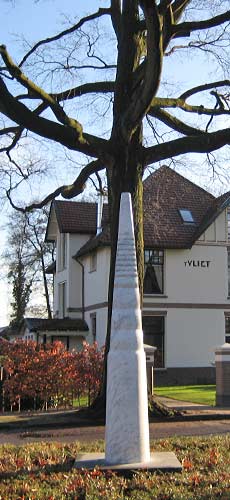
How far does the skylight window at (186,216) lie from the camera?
108ft

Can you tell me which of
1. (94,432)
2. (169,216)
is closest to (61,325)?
(169,216)

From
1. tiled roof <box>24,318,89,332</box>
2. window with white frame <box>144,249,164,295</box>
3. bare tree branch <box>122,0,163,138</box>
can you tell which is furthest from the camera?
tiled roof <box>24,318,89,332</box>

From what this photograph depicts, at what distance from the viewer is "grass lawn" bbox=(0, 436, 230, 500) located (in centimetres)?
618

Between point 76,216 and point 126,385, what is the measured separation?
29824mm

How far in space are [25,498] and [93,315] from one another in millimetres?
27379

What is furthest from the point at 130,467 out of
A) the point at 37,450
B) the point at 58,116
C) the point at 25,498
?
the point at 58,116

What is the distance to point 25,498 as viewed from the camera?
611 centimetres

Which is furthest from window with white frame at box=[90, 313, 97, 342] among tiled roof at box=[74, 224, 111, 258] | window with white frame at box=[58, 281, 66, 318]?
window with white frame at box=[58, 281, 66, 318]

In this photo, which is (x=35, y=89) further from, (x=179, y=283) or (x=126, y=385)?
(x=179, y=283)

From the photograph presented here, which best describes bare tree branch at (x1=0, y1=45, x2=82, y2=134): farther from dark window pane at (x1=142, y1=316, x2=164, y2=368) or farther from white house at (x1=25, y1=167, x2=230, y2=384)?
dark window pane at (x1=142, y1=316, x2=164, y2=368)

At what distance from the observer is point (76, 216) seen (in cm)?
3703

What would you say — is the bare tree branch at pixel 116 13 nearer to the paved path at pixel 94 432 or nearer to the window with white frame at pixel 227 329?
the paved path at pixel 94 432

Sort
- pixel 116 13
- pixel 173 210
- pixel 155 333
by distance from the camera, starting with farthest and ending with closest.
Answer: pixel 173 210 → pixel 155 333 → pixel 116 13

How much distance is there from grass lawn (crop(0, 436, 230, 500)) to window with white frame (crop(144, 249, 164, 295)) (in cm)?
2308
